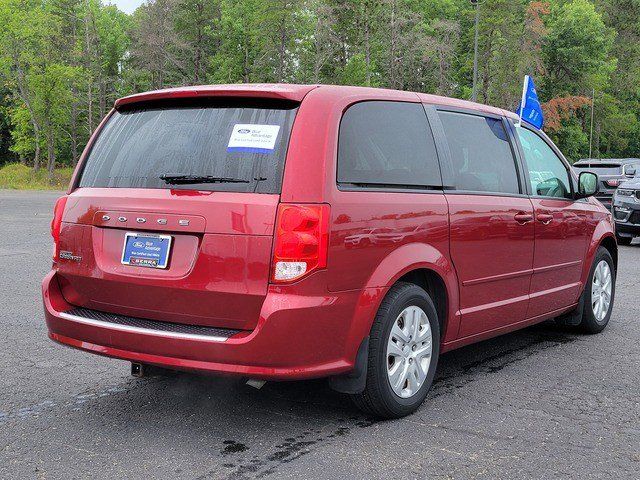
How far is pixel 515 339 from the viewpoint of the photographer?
20.6 feet

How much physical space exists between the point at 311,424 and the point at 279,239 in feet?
3.59

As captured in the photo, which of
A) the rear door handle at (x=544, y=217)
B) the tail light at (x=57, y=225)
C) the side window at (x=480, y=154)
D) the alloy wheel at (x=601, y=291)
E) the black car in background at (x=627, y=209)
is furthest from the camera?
the black car in background at (x=627, y=209)

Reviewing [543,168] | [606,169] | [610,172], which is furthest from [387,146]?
[606,169]

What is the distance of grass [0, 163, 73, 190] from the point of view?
1851 inches

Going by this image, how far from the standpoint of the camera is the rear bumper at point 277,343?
3.49 m

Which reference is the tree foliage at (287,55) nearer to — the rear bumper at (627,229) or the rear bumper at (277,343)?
the rear bumper at (627,229)

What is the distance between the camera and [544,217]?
5410mm

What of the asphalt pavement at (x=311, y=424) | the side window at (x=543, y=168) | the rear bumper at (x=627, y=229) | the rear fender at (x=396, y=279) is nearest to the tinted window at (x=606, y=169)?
the rear bumper at (x=627, y=229)

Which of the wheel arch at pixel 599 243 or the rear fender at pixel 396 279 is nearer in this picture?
the rear fender at pixel 396 279

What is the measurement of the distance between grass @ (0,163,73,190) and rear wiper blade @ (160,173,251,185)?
44.1 meters

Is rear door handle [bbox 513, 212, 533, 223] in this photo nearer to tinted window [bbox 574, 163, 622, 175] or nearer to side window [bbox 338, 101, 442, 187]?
side window [bbox 338, 101, 442, 187]

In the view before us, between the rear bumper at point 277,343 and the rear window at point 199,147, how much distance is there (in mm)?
599

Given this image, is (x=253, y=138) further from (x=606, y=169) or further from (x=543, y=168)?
(x=606, y=169)

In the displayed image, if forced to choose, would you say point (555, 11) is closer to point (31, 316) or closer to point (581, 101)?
point (581, 101)
